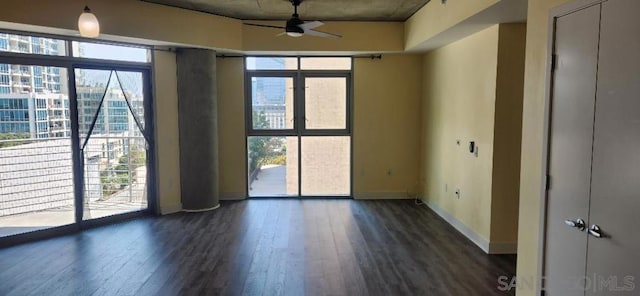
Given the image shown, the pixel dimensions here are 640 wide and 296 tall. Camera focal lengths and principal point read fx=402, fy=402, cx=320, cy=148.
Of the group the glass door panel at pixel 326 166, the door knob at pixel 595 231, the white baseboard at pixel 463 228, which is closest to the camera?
the door knob at pixel 595 231

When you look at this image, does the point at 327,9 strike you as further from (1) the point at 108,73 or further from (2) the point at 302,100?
(1) the point at 108,73

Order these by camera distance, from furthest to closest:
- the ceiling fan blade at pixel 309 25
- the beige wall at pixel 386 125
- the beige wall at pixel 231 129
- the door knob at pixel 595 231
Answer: the beige wall at pixel 386 125 → the beige wall at pixel 231 129 → the ceiling fan blade at pixel 309 25 → the door knob at pixel 595 231

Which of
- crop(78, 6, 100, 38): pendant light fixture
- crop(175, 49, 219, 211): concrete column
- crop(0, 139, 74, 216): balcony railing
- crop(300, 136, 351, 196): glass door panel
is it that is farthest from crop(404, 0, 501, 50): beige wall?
crop(0, 139, 74, 216): balcony railing

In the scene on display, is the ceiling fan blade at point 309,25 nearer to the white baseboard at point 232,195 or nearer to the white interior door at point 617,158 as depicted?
the white interior door at point 617,158

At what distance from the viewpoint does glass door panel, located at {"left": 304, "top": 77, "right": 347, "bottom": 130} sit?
687 centimetres

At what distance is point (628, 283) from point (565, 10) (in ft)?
Result: 5.07

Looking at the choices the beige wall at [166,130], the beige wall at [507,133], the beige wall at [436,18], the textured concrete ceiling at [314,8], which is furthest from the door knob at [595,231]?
the beige wall at [166,130]

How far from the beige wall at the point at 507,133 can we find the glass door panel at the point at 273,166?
355cm

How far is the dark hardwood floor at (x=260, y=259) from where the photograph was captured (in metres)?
3.54

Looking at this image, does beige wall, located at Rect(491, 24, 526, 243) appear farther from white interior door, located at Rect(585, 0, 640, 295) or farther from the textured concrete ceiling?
white interior door, located at Rect(585, 0, 640, 295)

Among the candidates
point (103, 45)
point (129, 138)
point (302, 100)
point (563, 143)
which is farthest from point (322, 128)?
point (563, 143)

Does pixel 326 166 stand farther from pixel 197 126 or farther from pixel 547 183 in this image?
pixel 547 183

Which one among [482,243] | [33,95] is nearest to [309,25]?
[482,243]

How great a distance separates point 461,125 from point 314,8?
2492 mm
